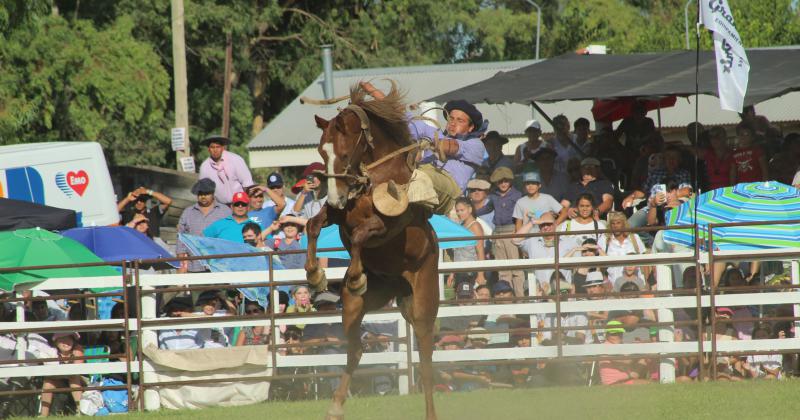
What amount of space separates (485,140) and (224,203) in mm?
3547

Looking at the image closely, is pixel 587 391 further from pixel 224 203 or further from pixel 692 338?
pixel 224 203

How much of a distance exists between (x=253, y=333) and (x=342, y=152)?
4367 millimetres

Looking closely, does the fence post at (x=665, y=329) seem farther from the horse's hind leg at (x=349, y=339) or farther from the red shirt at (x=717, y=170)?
the horse's hind leg at (x=349, y=339)

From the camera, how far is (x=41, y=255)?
11852 millimetres

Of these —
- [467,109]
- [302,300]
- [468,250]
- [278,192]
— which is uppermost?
[467,109]

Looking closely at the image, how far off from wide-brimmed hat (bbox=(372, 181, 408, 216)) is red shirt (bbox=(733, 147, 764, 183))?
6575mm

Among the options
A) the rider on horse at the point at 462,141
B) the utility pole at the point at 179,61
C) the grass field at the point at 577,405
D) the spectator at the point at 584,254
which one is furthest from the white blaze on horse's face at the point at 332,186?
the utility pole at the point at 179,61

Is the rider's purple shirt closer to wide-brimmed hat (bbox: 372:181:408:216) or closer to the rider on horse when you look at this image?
the rider on horse

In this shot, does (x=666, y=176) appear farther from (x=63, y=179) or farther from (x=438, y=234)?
(x=63, y=179)

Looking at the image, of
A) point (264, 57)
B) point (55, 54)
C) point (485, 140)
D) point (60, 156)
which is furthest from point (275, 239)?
point (264, 57)

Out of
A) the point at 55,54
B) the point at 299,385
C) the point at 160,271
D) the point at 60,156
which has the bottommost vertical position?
the point at 299,385

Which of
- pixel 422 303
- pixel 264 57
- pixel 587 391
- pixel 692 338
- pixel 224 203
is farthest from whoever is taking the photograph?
pixel 264 57

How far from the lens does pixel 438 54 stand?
4353cm

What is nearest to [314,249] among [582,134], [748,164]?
[748,164]
